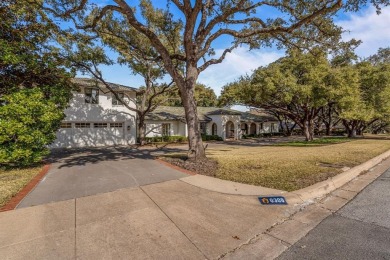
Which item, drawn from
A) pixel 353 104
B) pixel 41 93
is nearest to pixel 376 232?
pixel 41 93

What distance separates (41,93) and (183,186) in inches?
300

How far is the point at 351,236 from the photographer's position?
3.59m

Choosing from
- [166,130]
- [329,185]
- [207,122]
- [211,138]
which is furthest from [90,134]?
[329,185]

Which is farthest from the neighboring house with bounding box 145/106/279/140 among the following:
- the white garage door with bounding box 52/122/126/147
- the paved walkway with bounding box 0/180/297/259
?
the paved walkway with bounding box 0/180/297/259

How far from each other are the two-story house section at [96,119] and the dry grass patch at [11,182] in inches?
460

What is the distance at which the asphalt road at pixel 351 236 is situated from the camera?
10.2 ft

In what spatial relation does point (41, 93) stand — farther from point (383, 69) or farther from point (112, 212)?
point (383, 69)

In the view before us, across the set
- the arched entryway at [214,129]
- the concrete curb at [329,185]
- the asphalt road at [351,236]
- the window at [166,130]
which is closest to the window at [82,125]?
the window at [166,130]

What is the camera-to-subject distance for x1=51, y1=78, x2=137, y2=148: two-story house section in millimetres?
20047

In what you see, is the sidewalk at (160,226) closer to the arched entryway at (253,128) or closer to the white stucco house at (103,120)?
the white stucco house at (103,120)

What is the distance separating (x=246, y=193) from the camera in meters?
5.57

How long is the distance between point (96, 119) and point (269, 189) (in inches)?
774

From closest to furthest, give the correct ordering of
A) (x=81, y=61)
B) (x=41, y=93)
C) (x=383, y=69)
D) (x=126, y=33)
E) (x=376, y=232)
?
(x=376, y=232)
(x=41, y=93)
(x=126, y=33)
(x=81, y=61)
(x=383, y=69)

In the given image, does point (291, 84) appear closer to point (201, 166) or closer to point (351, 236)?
point (201, 166)
